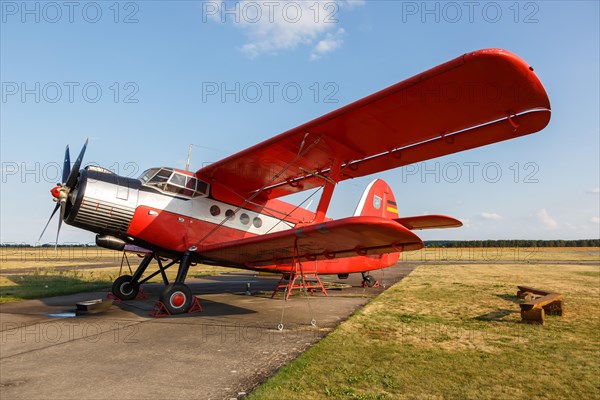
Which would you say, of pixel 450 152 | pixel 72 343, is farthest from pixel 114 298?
pixel 450 152

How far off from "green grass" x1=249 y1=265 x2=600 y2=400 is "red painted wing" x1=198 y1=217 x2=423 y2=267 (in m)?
1.48

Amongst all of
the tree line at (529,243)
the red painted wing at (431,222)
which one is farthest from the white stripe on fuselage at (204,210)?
the tree line at (529,243)

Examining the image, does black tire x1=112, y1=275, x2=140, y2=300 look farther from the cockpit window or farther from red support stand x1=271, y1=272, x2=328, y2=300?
red support stand x1=271, y1=272, x2=328, y2=300

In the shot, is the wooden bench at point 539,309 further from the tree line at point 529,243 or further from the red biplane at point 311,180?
the tree line at point 529,243

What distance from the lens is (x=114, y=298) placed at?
1095cm

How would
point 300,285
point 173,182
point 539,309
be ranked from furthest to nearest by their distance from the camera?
point 300,285 → point 173,182 → point 539,309

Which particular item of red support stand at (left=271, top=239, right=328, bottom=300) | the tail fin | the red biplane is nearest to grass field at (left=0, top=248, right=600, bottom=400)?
the red biplane

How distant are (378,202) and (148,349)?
33.6 ft

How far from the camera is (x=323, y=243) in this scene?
283 inches

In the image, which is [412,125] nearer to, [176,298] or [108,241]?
[176,298]

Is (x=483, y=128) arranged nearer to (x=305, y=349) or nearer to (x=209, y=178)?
(x=305, y=349)

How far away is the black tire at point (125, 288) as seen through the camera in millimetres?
10898

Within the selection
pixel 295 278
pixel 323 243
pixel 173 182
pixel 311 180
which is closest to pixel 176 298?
pixel 173 182

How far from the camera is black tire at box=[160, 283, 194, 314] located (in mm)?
8320
